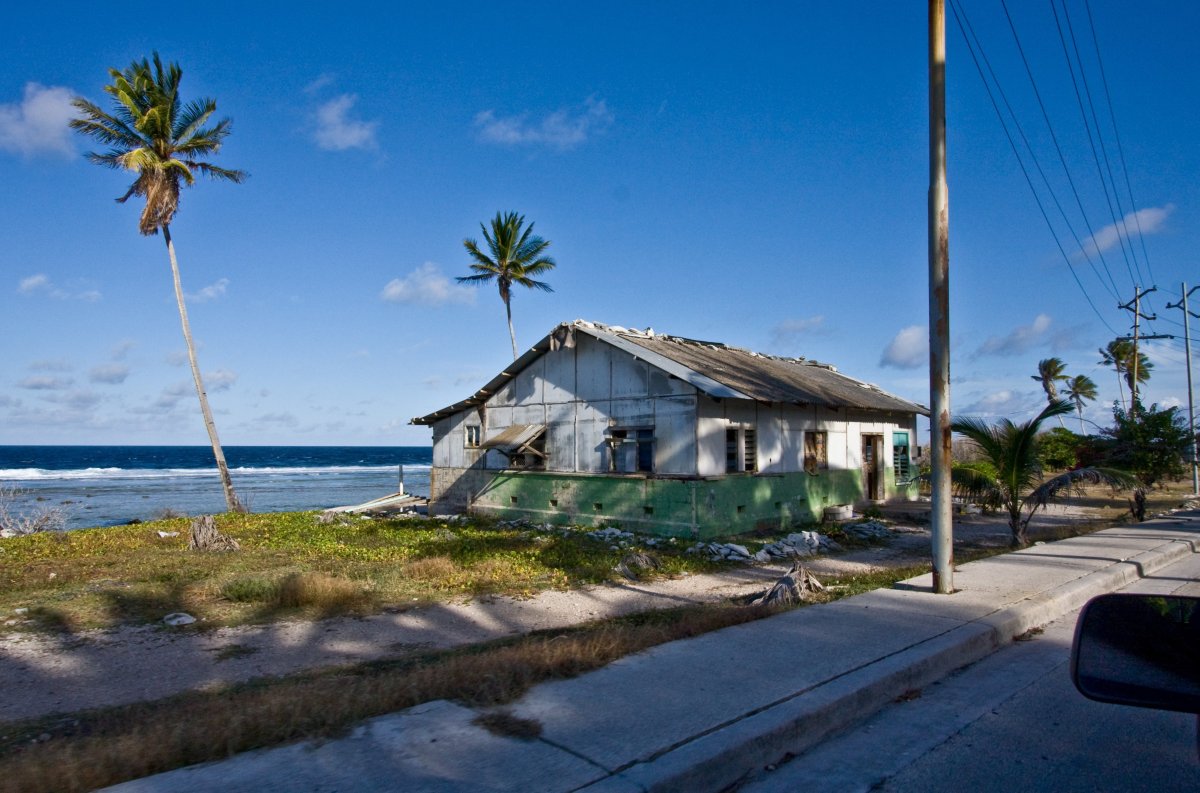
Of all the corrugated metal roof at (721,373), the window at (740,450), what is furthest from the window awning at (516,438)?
the window at (740,450)

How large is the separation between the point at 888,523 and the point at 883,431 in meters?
4.73

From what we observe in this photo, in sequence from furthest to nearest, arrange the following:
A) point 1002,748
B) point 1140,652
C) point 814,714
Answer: point 814,714 → point 1002,748 → point 1140,652

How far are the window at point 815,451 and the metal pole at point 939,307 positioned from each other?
1203cm

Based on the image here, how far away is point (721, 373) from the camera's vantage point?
1864 cm

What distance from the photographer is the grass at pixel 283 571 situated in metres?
10.5

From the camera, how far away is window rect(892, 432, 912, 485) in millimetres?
25203

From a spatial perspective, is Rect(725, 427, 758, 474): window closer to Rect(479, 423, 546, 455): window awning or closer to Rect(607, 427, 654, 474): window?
Rect(607, 427, 654, 474): window

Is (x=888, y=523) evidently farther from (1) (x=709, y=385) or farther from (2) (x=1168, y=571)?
(2) (x=1168, y=571)

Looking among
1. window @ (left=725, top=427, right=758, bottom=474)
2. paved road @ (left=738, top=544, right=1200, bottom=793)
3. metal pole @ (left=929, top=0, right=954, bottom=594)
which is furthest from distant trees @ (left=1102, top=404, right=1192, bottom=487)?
paved road @ (left=738, top=544, right=1200, bottom=793)

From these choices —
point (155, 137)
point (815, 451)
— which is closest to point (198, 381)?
point (155, 137)

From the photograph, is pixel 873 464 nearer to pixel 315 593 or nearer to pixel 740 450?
pixel 740 450

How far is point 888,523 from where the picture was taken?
2048 cm

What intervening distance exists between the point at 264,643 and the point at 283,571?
478 cm

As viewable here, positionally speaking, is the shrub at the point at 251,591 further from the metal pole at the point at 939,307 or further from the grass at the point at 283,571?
the metal pole at the point at 939,307
